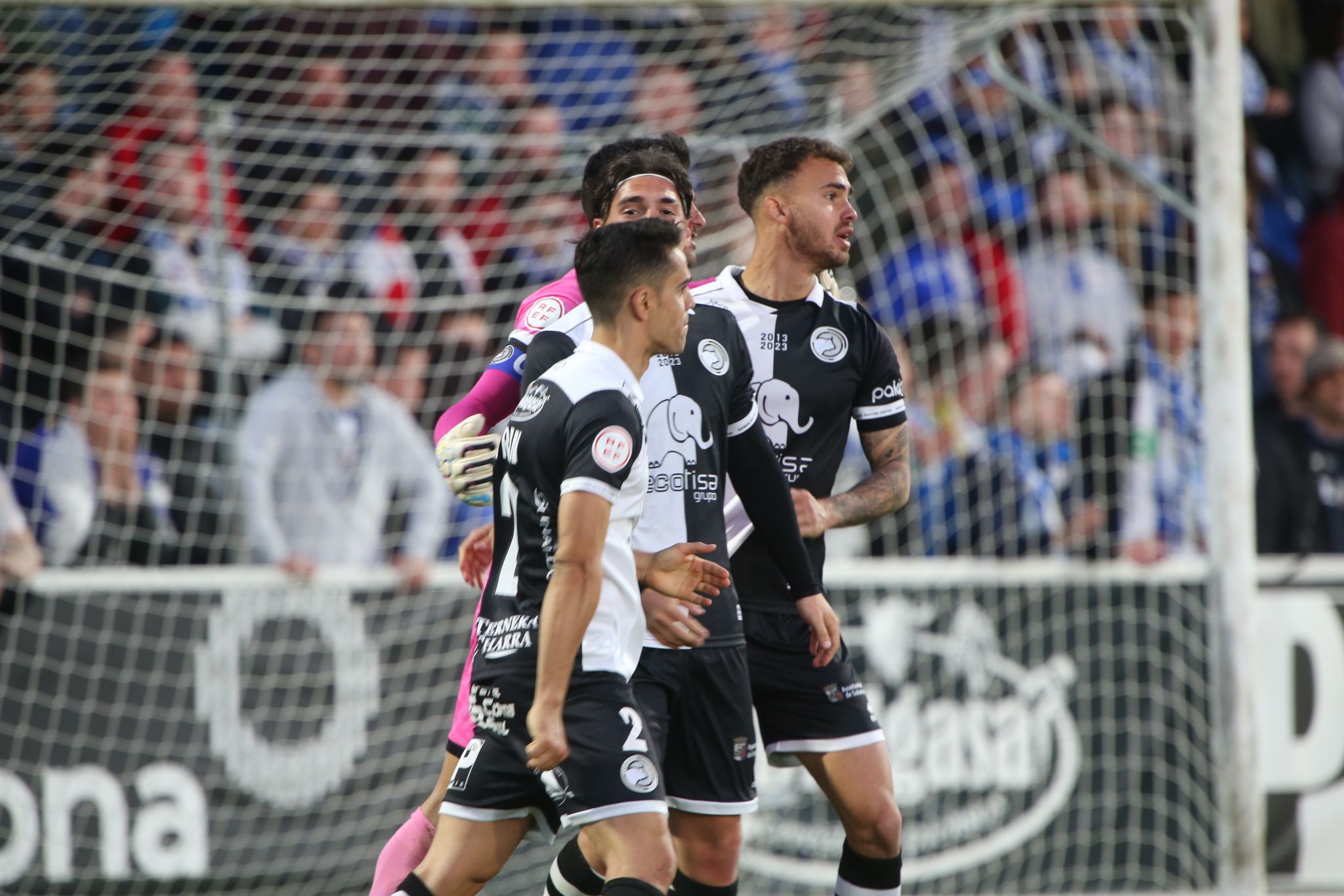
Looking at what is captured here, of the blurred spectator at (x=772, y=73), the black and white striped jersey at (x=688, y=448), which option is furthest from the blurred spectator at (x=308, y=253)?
the black and white striped jersey at (x=688, y=448)

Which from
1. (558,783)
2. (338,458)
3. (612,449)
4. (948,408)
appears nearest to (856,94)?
(948,408)

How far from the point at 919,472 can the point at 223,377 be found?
3.31 metres

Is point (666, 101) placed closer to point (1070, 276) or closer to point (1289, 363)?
point (1070, 276)

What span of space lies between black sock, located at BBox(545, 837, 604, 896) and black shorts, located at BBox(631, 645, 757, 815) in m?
0.30

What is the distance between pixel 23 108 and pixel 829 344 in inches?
180

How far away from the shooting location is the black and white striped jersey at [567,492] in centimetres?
334

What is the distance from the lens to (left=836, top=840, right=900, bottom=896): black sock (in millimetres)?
4328

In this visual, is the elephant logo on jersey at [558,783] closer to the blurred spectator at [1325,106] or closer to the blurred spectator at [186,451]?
the blurred spectator at [186,451]

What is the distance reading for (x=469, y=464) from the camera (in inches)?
150

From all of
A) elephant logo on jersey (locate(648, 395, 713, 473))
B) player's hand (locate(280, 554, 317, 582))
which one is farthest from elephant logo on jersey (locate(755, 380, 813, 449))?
player's hand (locate(280, 554, 317, 582))

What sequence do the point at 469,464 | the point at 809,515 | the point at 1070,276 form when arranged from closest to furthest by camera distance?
the point at 469,464, the point at 809,515, the point at 1070,276

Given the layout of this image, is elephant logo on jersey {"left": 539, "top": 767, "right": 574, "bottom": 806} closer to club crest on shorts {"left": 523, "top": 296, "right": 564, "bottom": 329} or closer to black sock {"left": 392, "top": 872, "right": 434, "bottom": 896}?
black sock {"left": 392, "top": 872, "right": 434, "bottom": 896}

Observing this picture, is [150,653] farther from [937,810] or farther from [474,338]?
[937,810]

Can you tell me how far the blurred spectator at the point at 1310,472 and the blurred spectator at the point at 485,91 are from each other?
444 cm
